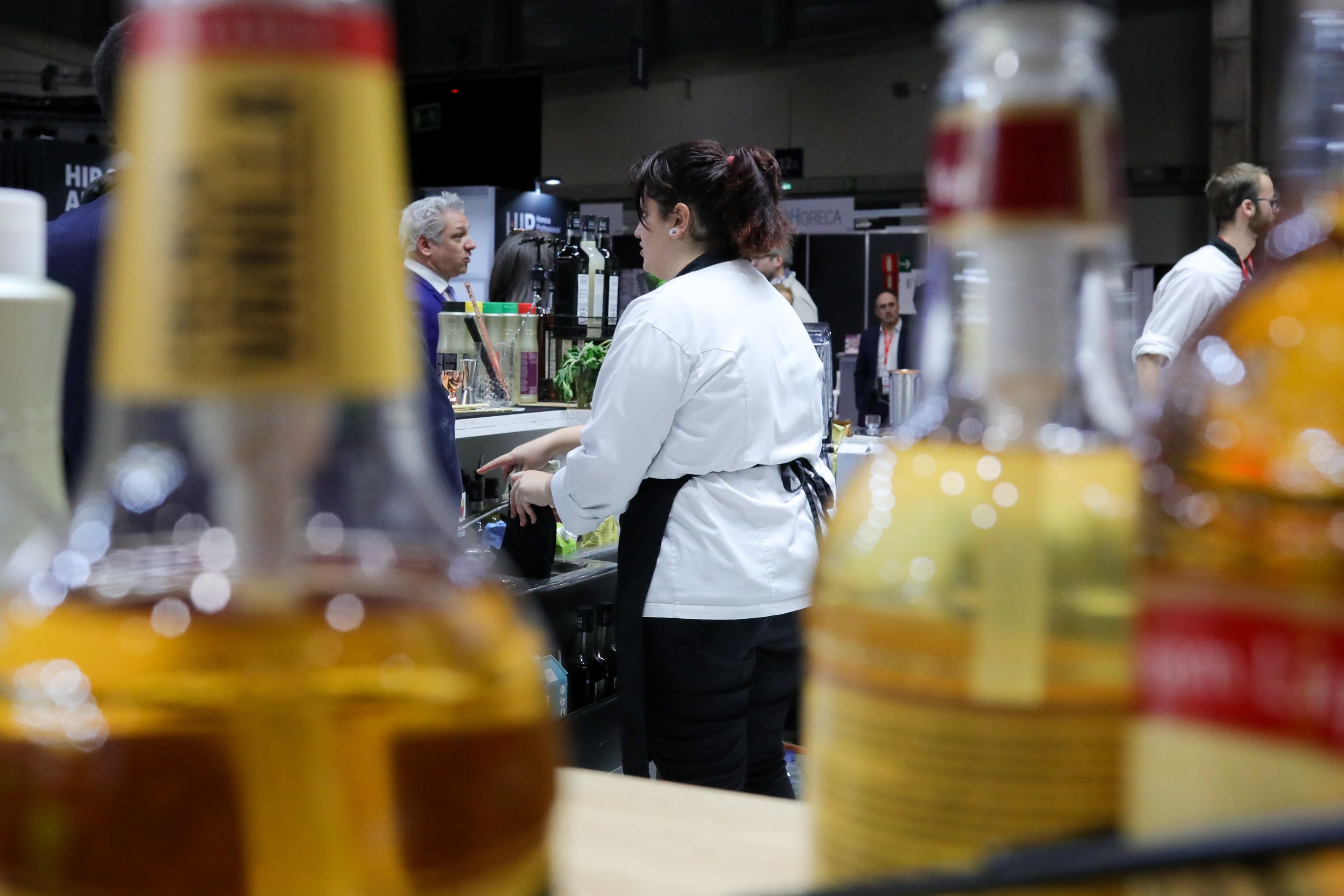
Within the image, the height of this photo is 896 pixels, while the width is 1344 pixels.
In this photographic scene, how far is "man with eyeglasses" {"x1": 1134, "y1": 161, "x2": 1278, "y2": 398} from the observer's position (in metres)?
3.15

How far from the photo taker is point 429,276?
13.2 ft

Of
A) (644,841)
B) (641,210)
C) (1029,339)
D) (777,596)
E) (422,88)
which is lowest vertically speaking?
(777,596)

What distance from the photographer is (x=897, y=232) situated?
9.44 m

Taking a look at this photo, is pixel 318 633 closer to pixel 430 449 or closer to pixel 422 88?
pixel 430 449

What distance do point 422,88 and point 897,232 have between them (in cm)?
381

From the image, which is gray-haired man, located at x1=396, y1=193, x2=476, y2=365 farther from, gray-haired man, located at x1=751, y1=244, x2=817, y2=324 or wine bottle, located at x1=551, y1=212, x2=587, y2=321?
gray-haired man, located at x1=751, y1=244, x2=817, y2=324

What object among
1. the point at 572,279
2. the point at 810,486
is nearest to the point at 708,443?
the point at 810,486

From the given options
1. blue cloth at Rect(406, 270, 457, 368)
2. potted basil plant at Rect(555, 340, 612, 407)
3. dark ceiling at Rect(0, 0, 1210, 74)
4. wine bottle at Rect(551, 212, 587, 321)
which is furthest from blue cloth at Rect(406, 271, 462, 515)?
dark ceiling at Rect(0, 0, 1210, 74)

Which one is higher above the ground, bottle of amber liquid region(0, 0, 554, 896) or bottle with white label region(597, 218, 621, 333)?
bottle with white label region(597, 218, 621, 333)

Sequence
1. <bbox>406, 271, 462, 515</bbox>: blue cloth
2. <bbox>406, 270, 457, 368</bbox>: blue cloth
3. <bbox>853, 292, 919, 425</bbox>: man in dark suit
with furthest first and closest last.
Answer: <bbox>853, 292, 919, 425</bbox>: man in dark suit, <bbox>406, 270, 457, 368</bbox>: blue cloth, <bbox>406, 271, 462, 515</bbox>: blue cloth

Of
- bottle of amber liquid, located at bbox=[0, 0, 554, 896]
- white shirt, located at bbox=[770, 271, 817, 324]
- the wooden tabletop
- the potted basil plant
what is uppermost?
white shirt, located at bbox=[770, 271, 817, 324]

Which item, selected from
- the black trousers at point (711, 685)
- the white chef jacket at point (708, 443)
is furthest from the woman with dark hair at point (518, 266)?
the black trousers at point (711, 685)

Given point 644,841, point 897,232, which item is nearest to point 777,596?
point 644,841

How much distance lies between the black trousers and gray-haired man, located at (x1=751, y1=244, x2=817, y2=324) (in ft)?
5.62
